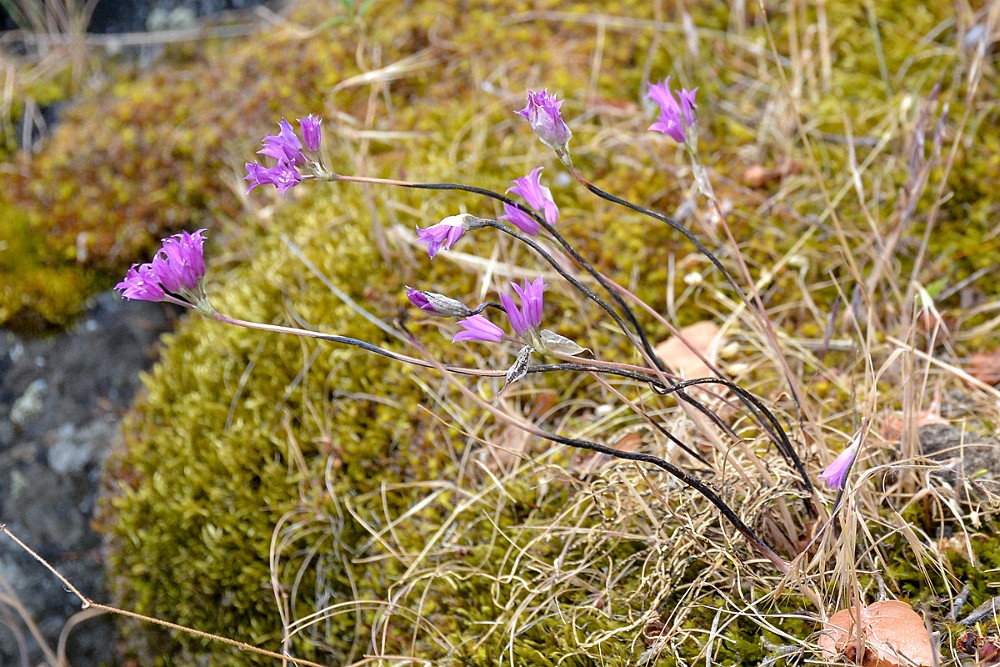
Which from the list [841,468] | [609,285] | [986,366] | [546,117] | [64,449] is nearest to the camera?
[841,468]

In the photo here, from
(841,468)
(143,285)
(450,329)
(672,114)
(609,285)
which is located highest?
(672,114)

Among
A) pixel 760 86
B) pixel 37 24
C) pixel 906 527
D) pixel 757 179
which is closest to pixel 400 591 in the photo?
pixel 906 527

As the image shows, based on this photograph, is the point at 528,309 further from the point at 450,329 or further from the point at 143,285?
the point at 450,329

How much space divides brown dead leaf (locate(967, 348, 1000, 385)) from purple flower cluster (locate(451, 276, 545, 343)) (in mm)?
1422

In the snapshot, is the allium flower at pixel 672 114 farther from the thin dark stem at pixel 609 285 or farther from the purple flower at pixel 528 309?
the purple flower at pixel 528 309

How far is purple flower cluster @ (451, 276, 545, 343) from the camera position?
1.22 meters

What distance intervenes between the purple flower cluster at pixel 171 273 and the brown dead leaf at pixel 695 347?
3.92 ft

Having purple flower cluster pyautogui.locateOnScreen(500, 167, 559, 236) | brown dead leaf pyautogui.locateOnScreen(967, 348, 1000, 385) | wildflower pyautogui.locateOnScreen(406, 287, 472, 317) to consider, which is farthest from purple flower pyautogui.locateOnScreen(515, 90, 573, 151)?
brown dead leaf pyautogui.locateOnScreen(967, 348, 1000, 385)

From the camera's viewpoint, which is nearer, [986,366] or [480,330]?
[480,330]

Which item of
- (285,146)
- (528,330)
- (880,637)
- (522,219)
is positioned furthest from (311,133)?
(880,637)

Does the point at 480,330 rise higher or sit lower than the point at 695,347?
higher

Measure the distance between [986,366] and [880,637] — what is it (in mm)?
1019

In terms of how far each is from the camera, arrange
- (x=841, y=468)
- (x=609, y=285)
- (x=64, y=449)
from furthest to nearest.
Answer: (x=64, y=449), (x=609, y=285), (x=841, y=468)

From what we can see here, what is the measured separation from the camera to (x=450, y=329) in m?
2.36
